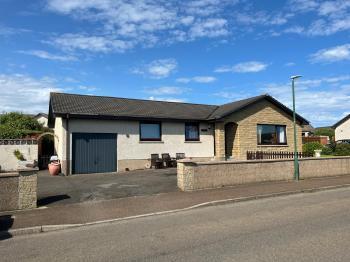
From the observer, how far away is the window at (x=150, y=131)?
21172 millimetres

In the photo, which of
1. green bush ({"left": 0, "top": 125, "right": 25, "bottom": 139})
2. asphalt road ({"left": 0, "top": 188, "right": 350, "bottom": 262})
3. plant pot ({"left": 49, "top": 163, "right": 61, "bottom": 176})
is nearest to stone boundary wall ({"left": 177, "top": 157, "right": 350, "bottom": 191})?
asphalt road ({"left": 0, "top": 188, "right": 350, "bottom": 262})

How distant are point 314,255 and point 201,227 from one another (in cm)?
285

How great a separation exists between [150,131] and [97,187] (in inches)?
323

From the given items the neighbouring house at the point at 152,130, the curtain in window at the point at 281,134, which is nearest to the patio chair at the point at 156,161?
the neighbouring house at the point at 152,130

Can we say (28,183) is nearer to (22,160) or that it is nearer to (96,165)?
(96,165)

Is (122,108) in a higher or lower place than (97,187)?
higher

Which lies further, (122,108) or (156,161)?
(122,108)

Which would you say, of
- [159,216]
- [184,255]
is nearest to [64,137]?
[159,216]

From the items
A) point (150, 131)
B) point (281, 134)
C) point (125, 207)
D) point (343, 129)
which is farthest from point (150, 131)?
point (343, 129)

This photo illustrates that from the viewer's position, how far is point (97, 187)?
13750mm

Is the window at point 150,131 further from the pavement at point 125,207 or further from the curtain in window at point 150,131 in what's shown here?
the pavement at point 125,207

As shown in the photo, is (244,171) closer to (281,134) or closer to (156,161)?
(156,161)

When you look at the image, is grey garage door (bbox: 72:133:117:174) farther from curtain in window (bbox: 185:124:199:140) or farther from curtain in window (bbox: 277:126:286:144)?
curtain in window (bbox: 277:126:286:144)

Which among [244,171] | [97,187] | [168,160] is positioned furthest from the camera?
[168,160]
